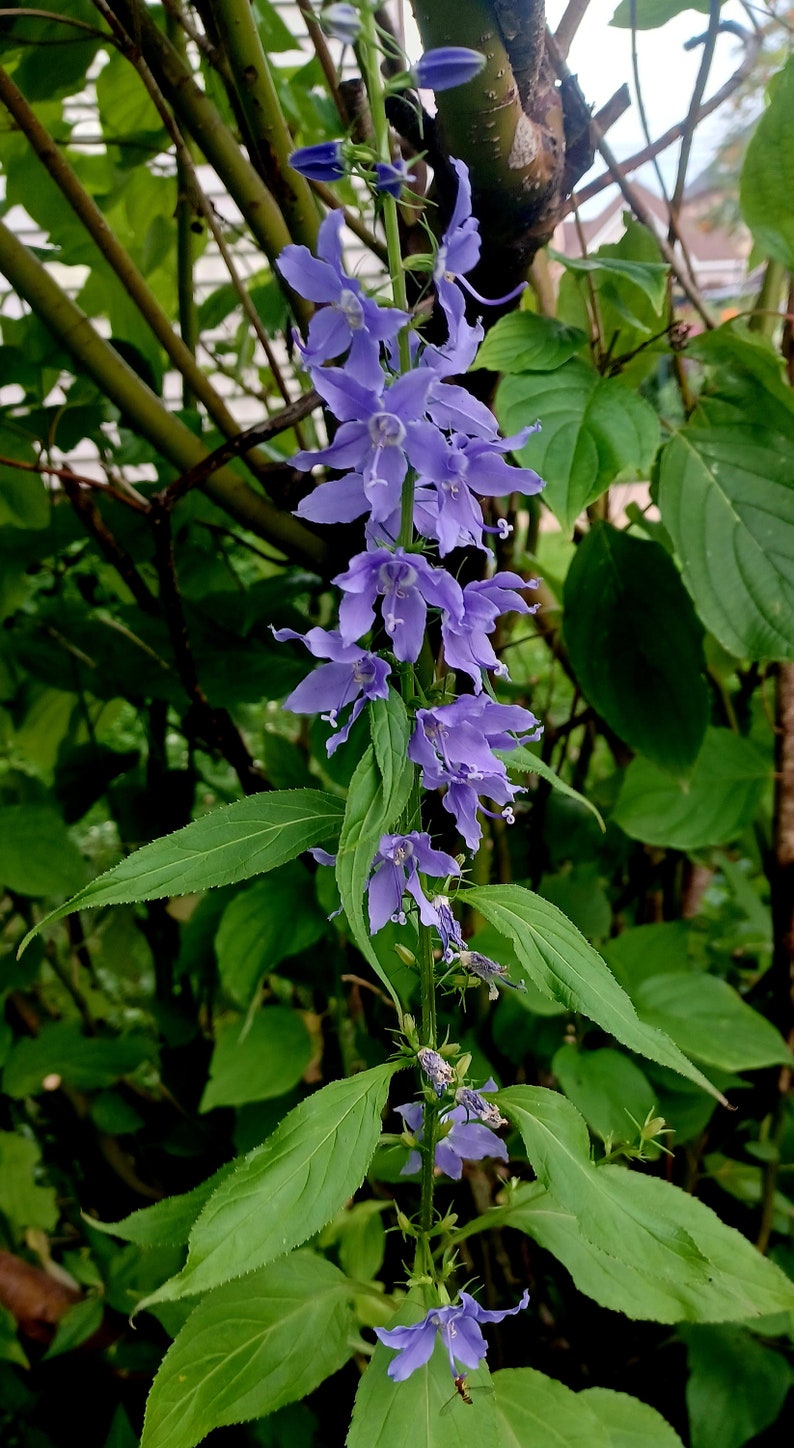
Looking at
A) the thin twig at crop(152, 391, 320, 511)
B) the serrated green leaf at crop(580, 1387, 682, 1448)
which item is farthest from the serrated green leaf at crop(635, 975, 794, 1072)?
the thin twig at crop(152, 391, 320, 511)

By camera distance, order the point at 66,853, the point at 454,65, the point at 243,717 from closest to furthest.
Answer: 1. the point at 454,65
2. the point at 66,853
3. the point at 243,717

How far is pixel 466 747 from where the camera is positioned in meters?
0.44

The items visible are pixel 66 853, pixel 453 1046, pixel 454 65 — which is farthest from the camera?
pixel 66 853

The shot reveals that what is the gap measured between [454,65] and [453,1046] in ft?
1.55

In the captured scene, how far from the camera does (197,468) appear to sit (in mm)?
696

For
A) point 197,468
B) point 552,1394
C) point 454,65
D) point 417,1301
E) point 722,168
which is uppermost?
point 722,168

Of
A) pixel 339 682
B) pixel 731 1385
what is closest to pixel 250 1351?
pixel 339 682

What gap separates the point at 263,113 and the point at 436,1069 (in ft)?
2.19

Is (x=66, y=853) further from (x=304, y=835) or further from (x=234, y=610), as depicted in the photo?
(x=304, y=835)

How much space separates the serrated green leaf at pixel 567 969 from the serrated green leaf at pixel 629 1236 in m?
0.08

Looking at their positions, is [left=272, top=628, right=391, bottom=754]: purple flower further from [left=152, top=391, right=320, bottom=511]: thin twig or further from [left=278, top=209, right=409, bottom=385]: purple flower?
[left=152, top=391, right=320, bottom=511]: thin twig

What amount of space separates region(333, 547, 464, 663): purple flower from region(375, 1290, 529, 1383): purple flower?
0.37m

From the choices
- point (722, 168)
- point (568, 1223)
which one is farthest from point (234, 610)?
point (722, 168)

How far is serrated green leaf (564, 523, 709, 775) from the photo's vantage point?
0.76 meters
